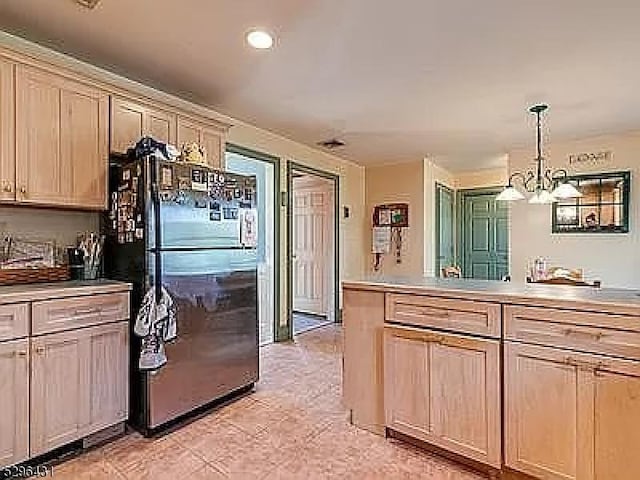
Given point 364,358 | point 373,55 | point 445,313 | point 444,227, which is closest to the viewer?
point 445,313

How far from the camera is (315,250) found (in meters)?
6.30

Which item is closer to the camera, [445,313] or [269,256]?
[445,313]

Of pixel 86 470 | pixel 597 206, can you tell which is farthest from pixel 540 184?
pixel 86 470

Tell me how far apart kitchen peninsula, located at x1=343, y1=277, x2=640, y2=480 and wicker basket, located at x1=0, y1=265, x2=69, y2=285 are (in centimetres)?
182

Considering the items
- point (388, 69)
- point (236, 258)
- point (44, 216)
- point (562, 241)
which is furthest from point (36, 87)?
point (562, 241)

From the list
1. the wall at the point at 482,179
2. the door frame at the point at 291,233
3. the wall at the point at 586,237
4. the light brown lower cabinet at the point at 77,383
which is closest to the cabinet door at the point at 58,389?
the light brown lower cabinet at the point at 77,383

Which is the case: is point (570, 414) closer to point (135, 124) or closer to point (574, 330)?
point (574, 330)

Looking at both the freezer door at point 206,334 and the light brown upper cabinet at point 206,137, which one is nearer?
the freezer door at point 206,334

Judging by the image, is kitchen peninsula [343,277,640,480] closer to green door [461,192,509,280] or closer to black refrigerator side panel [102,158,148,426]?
black refrigerator side panel [102,158,148,426]

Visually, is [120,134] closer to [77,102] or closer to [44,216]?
[77,102]

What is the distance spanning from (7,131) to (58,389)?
4.44ft

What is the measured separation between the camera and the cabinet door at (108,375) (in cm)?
233

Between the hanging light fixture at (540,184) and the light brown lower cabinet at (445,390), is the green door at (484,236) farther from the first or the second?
the light brown lower cabinet at (445,390)

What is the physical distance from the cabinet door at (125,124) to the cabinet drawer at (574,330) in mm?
2480
